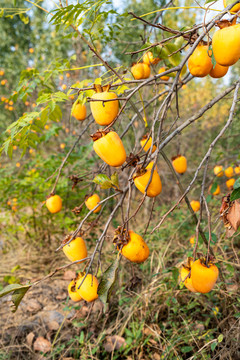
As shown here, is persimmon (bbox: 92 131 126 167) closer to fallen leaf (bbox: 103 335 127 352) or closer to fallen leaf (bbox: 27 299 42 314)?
fallen leaf (bbox: 103 335 127 352)

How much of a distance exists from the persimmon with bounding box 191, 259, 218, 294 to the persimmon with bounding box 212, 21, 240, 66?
69cm

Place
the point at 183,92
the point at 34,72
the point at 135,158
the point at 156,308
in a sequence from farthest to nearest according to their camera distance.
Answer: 1. the point at 183,92
2. the point at 156,308
3. the point at 34,72
4. the point at 135,158

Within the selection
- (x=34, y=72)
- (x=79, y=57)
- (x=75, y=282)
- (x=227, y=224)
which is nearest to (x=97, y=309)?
(x=75, y=282)

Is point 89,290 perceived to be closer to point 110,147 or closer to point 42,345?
point 110,147

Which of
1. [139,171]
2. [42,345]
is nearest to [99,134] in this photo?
[139,171]

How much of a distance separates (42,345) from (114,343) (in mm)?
482

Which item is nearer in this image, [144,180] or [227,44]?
[227,44]

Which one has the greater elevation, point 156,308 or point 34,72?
point 34,72

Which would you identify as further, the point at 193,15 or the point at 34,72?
the point at 193,15

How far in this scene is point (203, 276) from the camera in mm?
1006

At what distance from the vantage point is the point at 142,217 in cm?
399

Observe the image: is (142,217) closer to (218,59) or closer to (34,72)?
(34,72)

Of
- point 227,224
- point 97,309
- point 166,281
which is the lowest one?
point 97,309

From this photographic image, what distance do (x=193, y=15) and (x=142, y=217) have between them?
11.7ft
